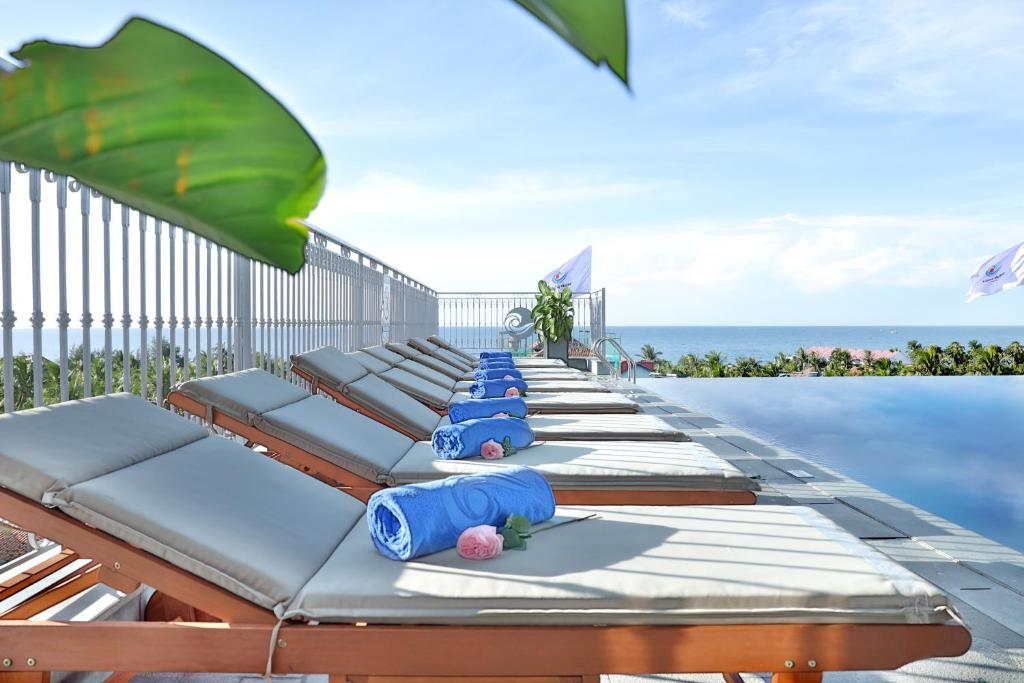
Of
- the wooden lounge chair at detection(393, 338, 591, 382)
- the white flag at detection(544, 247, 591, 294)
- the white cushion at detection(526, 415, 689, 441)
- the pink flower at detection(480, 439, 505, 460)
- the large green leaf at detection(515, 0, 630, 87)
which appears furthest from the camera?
the white flag at detection(544, 247, 591, 294)

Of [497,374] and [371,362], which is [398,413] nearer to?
[371,362]

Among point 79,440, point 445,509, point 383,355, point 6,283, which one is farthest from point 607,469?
A: point 383,355

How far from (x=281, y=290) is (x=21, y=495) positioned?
3301 mm

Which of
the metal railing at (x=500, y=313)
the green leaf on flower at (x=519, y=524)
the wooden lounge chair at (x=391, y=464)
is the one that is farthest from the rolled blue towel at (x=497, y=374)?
the metal railing at (x=500, y=313)

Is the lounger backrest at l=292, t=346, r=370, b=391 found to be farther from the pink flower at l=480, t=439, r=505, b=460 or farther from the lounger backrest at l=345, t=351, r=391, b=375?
the pink flower at l=480, t=439, r=505, b=460

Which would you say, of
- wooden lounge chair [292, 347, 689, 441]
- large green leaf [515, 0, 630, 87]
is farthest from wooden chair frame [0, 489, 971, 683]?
wooden lounge chair [292, 347, 689, 441]

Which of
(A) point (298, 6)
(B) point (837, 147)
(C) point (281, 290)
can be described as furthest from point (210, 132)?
(B) point (837, 147)

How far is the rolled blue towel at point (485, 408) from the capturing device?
4.09 metres

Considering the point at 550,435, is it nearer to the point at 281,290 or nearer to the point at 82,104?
the point at 281,290

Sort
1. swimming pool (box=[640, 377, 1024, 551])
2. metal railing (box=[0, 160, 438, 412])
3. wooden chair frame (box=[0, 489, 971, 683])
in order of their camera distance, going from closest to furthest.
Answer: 1. wooden chair frame (box=[0, 489, 971, 683])
2. metal railing (box=[0, 160, 438, 412])
3. swimming pool (box=[640, 377, 1024, 551])

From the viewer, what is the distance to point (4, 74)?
319 millimetres

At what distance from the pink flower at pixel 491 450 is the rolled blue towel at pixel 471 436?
0.03 m

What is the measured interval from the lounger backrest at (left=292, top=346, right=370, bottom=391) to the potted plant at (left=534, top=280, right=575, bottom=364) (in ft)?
29.2

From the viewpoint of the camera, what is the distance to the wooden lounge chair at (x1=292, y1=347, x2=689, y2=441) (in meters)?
3.78
